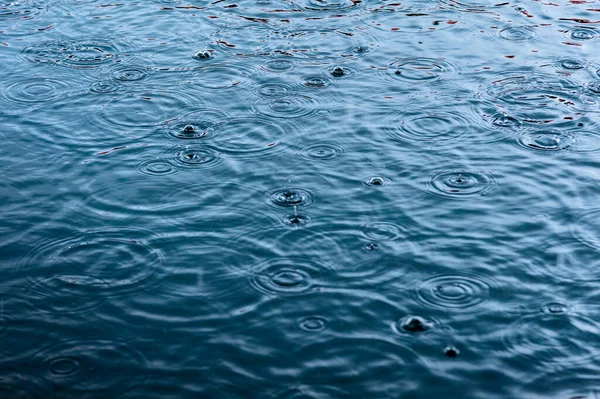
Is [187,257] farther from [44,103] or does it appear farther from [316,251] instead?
[44,103]

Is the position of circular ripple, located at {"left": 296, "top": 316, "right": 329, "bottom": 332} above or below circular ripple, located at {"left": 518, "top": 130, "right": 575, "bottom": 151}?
below

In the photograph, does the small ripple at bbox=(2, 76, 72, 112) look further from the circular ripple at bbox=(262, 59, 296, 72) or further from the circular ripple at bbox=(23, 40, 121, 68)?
the circular ripple at bbox=(262, 59, 296, 72)

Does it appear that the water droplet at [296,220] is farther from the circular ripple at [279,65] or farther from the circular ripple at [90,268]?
the circular ripple at [279,65]

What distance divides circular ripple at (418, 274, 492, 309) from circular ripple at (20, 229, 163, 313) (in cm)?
170

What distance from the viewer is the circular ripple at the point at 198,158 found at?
19.8 ft

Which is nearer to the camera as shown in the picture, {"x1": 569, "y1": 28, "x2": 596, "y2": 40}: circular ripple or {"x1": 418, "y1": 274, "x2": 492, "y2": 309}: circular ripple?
{"x1": 418, "y1": 274, "x2": 492, "y2": 309}: circular ripple

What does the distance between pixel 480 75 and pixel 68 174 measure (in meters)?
3.88

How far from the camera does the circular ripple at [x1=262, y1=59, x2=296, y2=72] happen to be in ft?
24.7

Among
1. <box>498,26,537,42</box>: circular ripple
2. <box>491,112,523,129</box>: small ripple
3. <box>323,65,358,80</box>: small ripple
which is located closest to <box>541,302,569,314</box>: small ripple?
<box>491,112,523,129</box>: small ripple

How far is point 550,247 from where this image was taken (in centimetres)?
506

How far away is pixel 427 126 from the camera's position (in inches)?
255

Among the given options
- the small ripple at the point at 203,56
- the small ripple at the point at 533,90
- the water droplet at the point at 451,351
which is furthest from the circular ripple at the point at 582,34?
the water droplet at the point at 451,351

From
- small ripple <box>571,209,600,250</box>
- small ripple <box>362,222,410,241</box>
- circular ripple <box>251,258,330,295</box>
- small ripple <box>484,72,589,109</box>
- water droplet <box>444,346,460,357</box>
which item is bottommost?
water droplet <box>444,346,460,357</box>

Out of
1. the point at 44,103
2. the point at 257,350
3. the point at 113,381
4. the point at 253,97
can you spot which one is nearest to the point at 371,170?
the point at 253,97
